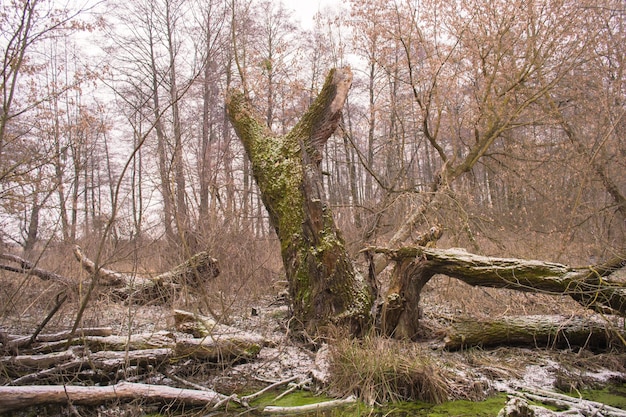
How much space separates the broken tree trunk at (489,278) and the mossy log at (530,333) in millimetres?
323

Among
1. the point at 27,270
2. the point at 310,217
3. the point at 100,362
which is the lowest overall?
the point at 100,362

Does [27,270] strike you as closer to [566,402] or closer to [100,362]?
[100,362]

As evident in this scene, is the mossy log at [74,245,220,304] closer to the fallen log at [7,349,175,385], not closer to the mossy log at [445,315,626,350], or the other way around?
the fallen log at [7,349,175,385]

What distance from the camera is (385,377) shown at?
142 inches

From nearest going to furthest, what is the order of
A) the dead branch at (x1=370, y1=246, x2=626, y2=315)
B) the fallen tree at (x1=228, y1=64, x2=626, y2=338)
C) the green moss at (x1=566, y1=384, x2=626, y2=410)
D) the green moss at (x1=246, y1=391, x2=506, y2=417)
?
the green moss at (x1=246, y1=391, x2=506, y2=417) → the green moss at (x1=566, y1=384, x2=626, y2=410) → the dead branch at (x1=370, y1=246, x2=626, y2=315) → the fallen tree at (x1=228, y1=64, x2=626, y2=338)

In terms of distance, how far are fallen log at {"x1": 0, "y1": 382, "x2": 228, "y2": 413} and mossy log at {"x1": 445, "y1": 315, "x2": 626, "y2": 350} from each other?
8.77ft

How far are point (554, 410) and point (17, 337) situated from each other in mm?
4792

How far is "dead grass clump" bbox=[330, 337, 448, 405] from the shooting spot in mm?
3505

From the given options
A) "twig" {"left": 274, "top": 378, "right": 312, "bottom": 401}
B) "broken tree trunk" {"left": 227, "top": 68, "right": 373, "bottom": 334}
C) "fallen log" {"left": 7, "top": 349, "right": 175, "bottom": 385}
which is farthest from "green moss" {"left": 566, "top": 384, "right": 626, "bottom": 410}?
"fallen log" {"left": 7, "top": 349, "right": 175, "bottom": 385}

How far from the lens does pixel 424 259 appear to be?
15.5 feet

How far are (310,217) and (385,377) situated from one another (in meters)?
1.97

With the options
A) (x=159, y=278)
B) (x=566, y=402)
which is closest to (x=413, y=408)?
(x=566, y=402)

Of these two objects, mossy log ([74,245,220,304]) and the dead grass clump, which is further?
mossy log ([74,245,220,304])

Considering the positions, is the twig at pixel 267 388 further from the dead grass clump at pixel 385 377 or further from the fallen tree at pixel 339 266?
the fallen tree at pixel 339 266
